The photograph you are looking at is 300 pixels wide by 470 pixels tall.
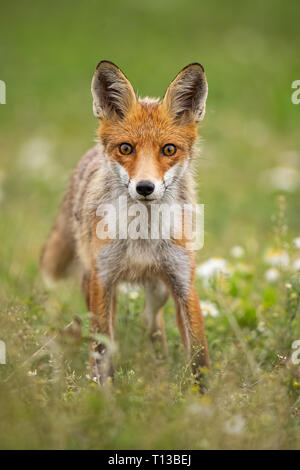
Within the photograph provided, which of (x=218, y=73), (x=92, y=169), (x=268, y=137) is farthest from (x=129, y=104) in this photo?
(x=218, y=73)

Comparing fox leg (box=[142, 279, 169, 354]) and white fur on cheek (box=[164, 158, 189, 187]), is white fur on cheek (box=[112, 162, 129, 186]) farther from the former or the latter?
fox leg (box=[142, 279, 169, 354])

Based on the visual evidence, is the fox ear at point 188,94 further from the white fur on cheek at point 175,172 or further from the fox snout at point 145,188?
the fox snout at point 145,188

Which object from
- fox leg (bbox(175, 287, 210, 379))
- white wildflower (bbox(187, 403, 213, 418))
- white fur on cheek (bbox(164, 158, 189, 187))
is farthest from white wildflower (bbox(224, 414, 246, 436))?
white fur on cheek (bbox(164, 158, 189, 187))

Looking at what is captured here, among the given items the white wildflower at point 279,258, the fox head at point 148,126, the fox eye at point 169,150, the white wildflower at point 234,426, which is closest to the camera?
the white wildflower at point 234,426

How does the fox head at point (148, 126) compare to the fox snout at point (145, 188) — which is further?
the fox head at point (148, 126)

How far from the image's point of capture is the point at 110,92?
4707mm

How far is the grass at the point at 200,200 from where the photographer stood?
3.32 m

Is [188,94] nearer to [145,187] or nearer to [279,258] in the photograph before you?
[145,187]

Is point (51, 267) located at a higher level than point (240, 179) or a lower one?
lower

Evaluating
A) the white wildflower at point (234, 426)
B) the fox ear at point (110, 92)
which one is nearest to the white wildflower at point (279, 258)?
the fox ear at point (110, 92)

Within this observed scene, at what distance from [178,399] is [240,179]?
8509 millimetres

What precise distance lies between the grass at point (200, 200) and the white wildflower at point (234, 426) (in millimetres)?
11

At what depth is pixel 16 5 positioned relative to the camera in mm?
23594
